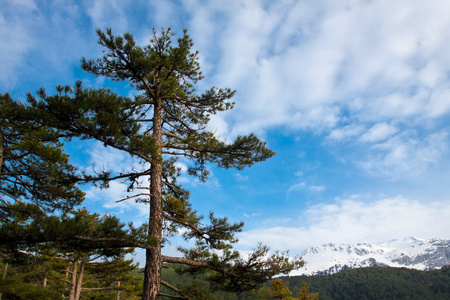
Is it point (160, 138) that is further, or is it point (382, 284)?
point (382, 284)

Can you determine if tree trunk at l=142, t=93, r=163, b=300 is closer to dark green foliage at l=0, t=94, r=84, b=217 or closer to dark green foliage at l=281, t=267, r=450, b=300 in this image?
dark green foliage at l=0, t=94, r=84, b=217

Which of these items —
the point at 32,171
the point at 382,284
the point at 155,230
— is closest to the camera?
the point at 155,230

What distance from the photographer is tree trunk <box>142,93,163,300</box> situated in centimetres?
584

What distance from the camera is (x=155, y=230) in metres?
6.39

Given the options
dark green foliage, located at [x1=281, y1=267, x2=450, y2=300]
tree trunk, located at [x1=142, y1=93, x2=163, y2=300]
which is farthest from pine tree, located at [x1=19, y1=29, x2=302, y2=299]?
dark green foliage, located at [x1=281, y1=267, x2=450, y2=300]

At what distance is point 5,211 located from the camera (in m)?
10.1

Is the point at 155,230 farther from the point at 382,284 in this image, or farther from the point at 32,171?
the point at 382,284

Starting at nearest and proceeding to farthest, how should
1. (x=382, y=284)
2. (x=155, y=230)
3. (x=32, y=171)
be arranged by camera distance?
(x=155, y=230) → (x=32, y=171) → (x=382, y=284)

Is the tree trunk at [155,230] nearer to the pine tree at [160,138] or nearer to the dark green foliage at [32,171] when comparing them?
the pine tree at [160,138]

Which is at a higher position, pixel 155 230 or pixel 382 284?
pixel 155 230

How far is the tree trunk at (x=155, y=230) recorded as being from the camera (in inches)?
230

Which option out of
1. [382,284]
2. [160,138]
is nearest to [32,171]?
[160,138]

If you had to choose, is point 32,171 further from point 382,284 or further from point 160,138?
point 382,284

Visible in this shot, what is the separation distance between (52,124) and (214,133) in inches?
179
